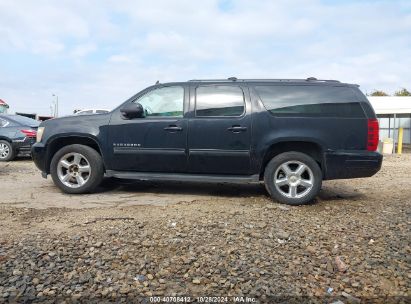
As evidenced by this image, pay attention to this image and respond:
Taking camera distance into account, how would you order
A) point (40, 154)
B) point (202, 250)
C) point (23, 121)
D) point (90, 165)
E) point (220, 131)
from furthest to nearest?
1. point (23, 121)
2. point (40, 154)
3. point (90, 165)
4. point (220, 131)
5. point (202, 250)

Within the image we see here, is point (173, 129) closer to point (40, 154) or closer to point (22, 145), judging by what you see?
point (40, 154)

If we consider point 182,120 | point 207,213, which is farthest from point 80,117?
point 207,213

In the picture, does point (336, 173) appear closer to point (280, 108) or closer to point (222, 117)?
point (280, 108)

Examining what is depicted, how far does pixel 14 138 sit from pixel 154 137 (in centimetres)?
722

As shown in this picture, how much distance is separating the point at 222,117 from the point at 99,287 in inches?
133

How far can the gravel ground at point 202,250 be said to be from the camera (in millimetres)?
3012

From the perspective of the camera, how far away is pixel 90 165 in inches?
241

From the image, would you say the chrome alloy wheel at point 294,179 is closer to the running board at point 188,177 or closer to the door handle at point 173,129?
the running board at point 188,177

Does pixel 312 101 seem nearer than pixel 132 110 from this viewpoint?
Yes

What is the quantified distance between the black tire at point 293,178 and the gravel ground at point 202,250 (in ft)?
0.63

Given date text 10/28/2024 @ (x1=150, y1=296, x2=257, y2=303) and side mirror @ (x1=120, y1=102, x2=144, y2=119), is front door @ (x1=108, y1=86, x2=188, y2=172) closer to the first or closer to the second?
side mirror @ (x1=120, y1=102, x2=144, y2=119)

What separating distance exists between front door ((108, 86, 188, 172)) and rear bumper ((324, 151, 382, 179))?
2.10 metres

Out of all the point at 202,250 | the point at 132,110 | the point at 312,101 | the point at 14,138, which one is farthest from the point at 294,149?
the point at 14,138

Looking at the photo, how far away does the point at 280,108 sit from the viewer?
5.76m
